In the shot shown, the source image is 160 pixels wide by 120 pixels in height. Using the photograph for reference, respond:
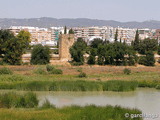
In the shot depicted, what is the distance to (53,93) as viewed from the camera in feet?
67.5

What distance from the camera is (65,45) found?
45656mm

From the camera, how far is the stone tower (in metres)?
45.6

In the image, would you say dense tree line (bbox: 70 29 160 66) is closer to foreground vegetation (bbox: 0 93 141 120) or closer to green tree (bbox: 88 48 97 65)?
green tree (bbox: 88 48 97 65)

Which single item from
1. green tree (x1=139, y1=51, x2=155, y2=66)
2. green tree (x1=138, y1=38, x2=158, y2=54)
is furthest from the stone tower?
green tree (x1=138, y1=38, x2=158, y2=54)

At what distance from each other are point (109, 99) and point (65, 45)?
27055mm

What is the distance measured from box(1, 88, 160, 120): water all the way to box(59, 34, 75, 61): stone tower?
79.8ft

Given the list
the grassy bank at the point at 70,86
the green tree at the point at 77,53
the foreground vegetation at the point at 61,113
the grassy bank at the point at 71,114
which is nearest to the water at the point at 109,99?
the grassy bank at the point at 70,86

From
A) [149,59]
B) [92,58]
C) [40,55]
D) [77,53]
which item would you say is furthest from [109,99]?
[149,59]

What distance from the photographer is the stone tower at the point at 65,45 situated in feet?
150

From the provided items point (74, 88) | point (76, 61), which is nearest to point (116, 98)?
point (74, 88)

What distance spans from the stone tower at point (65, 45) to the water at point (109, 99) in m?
24.3

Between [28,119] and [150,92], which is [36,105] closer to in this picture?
[28,119]

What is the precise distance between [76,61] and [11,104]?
2817cm

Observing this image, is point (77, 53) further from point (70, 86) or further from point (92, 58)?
point (70, 86)
